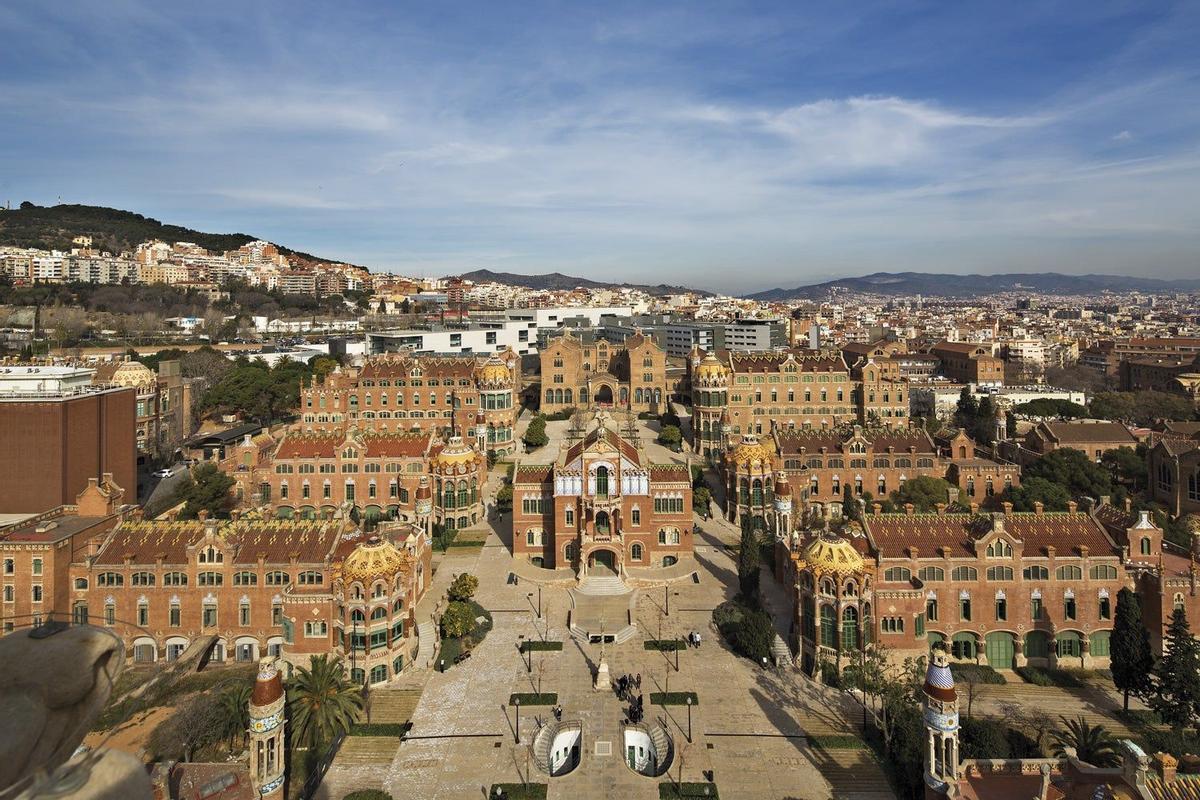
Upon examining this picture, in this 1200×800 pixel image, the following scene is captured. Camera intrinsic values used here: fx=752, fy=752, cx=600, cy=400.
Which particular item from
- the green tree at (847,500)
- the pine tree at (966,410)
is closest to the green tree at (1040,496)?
the green tree at (847,500)

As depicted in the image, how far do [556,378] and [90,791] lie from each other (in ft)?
339

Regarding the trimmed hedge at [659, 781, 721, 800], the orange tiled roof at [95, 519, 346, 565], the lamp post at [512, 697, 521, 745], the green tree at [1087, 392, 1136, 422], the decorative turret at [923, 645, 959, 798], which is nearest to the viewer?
the decorative turret at [923, 645, 959, 798]

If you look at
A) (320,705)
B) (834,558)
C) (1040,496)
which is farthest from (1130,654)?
(320,705)

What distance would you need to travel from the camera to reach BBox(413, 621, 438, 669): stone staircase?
42.9m

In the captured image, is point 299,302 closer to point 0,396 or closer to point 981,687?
point 0,396

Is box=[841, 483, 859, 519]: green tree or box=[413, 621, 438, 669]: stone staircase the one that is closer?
box=[413, 621, 438, 669]: stone staircase

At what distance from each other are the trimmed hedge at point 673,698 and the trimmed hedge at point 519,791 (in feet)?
27.6

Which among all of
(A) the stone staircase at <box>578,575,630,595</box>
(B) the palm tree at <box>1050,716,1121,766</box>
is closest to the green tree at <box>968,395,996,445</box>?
(A) the stone staircase at <box>578,575,630,595</box>

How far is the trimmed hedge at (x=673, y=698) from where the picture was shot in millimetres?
38125

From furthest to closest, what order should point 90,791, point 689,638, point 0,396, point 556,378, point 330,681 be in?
point 556,378 < point 0,396 < point 689,638 < point 330,681 < point 90,791

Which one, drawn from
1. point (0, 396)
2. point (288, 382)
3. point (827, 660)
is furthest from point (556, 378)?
point (827, 660)

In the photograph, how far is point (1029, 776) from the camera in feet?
90.2

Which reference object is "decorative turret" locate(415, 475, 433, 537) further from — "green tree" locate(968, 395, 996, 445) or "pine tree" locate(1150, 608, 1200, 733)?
"green tree" locate(968, 395, 996, 445)

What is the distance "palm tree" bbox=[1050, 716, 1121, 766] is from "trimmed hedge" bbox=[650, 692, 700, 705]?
16.1 meters
